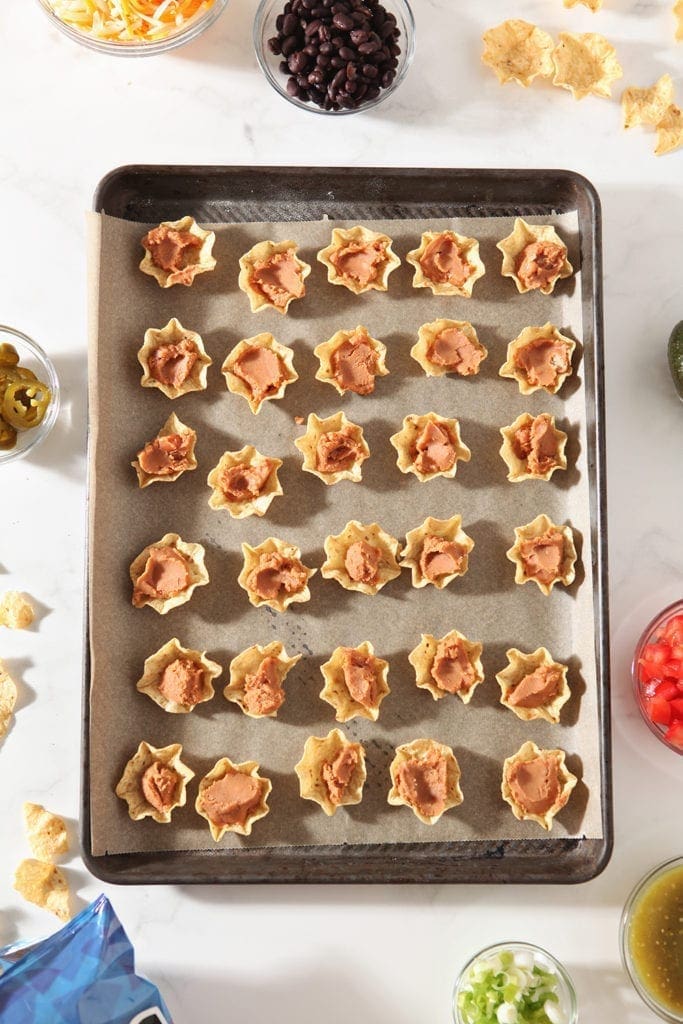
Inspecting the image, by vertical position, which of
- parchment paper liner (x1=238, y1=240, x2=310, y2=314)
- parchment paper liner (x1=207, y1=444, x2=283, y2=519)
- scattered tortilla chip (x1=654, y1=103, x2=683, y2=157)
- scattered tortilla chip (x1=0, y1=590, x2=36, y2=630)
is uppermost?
scattered tortilla chip (x1=654, y1=103, x2=683, y2=157)

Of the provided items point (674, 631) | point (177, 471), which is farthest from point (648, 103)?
point (177, 471)

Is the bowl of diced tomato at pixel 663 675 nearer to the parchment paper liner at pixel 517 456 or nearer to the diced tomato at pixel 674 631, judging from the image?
the diced tomato at pixel 674 631

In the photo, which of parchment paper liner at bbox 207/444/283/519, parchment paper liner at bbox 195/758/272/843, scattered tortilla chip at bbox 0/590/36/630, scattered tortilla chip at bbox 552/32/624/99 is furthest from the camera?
scattered tortilla chip at bbox 552/32/624/99

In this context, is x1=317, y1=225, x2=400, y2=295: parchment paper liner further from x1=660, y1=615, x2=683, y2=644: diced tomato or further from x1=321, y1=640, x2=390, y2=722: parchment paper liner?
x1=660, y1=615, x2=683, y2=644: diced tomato

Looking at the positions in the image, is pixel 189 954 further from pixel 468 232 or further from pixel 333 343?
pixel 468 232

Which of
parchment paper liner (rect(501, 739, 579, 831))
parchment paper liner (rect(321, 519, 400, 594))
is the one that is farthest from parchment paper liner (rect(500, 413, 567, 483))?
parchment paper liner (rect(501, 739, 579, 831))

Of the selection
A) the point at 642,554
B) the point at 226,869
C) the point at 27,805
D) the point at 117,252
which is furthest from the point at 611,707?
the point at 117,252

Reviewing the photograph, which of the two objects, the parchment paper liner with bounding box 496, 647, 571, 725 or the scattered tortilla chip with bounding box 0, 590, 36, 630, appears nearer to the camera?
the parchment paper liner with bounding box 496, 647, 571, 725
